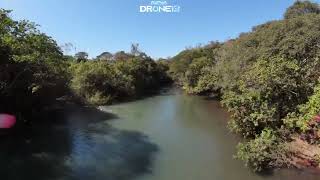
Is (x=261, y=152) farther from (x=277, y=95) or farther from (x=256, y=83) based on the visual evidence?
(x=256, y=83)

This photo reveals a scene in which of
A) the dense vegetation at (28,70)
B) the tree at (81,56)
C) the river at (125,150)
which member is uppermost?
the tree at (81,56)

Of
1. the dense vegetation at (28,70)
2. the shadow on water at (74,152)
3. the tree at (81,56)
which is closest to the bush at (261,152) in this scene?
the shadow on water at (74,152)

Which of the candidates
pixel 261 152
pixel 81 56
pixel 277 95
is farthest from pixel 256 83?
pixel 81 56

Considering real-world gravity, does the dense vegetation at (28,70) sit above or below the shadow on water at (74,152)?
above

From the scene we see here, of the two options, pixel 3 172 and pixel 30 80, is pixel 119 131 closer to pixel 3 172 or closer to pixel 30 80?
pixel 30 80

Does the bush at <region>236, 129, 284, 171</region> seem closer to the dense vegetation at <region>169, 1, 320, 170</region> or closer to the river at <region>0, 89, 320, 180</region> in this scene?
the dense vegetation at <region>169, 1, 320, 170</region>

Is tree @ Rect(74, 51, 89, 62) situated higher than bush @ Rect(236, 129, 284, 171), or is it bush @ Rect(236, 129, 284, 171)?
tree @ Rect(74, 51, 89, 62)

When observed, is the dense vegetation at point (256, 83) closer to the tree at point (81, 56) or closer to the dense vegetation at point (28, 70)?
the dense vegetation at point (28, 70)

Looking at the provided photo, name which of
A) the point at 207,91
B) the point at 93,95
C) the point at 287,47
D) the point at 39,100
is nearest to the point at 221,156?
the point at 287,47

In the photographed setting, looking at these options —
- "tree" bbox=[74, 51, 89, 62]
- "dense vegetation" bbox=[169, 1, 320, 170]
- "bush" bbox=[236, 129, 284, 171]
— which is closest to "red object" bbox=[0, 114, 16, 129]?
"dense vegetation" bbox=[169, 1, 320, 170]
